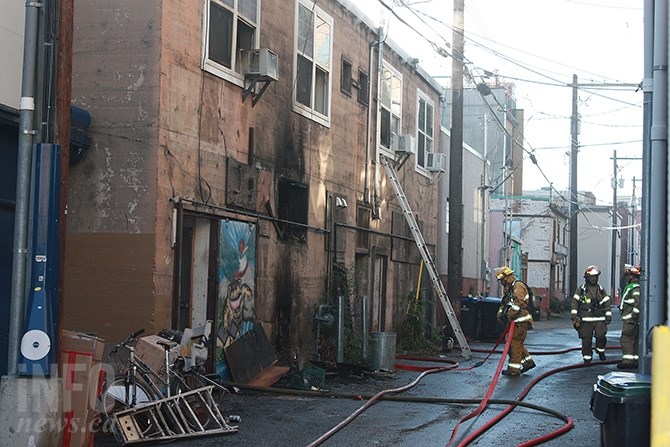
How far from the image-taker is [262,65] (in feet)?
44.8

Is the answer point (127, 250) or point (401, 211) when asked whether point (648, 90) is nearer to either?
point (127, 250)

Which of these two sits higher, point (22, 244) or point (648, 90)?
point (648, 90)

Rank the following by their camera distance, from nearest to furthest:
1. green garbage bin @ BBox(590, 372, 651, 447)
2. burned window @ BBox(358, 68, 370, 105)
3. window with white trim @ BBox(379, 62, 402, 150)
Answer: green garbage bin @ BBox(590, 372, 651, 447) → burned window @ BBox(358, 68, 370, 105) → window with white trim @ BBox(379, 62, 402, 150)

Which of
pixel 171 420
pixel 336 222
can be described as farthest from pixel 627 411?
pixel 336 222

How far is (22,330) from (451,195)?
1536 cm

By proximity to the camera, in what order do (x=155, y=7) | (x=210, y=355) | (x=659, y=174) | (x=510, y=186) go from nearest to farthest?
(x=659, y=174)
(x=155, y=7)
(x=210, y=355)
(x=510, y=186)

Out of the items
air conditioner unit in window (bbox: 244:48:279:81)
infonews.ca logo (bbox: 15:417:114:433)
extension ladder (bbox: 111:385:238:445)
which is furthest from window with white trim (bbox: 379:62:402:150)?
infonews.ca logo (bbox: 15:417:114:433)

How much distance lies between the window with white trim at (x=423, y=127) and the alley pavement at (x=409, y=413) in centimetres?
862

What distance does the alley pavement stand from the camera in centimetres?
952

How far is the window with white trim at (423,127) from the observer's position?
24109 millimetres

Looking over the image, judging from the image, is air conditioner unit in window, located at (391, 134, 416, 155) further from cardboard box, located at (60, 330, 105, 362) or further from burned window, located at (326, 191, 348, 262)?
cardboard box, located at (60, 330, 105, 362)

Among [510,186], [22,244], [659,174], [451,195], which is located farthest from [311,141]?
[510,186]

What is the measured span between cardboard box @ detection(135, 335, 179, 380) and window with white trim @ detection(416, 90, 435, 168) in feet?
48.7

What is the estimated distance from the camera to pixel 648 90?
24.3 feet
